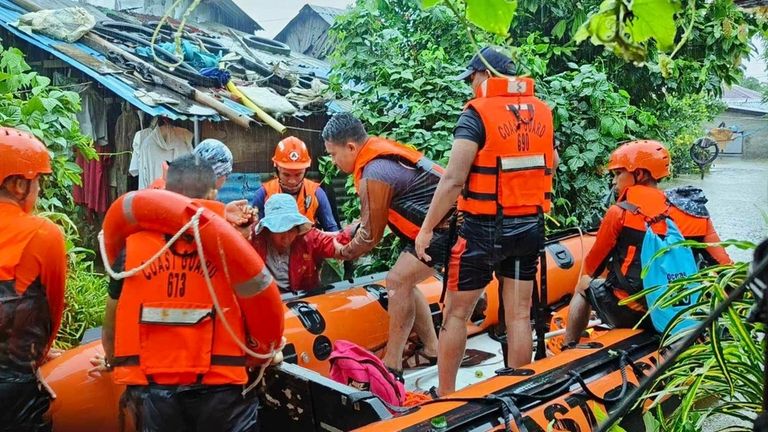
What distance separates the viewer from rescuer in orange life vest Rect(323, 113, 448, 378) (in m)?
4.12

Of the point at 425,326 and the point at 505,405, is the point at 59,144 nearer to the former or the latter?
the point at 425,326

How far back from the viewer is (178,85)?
7.20 metres

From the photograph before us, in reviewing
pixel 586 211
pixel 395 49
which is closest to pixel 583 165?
pixel 586 211

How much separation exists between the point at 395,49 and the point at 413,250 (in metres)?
3.93

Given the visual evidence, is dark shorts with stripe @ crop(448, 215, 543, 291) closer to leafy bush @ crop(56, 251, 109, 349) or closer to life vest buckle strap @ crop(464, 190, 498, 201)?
life vest buckle strap @ crop(464, 190, 498, 201)

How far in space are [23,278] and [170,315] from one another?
62 cm

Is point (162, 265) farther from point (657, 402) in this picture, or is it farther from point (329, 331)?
point (329, 331)

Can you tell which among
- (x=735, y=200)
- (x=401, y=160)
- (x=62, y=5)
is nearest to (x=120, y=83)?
(x=401, y=160)

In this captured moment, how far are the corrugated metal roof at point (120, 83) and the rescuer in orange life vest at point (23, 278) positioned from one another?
3961 mm

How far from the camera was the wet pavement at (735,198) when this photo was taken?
1000 centimetres

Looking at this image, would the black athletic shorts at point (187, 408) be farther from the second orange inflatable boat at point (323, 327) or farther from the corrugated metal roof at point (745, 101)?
the corrugated metal roof at point (745, 101)

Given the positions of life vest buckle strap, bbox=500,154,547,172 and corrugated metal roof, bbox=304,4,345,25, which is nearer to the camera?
life vest buckle strap, bbox=500,154,547,172

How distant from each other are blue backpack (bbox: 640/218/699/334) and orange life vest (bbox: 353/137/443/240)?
50.4 inches

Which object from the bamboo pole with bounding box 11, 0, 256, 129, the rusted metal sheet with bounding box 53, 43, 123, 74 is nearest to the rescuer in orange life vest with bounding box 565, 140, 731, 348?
the bamboo pole with bounding box 11, 0, 256, 129
